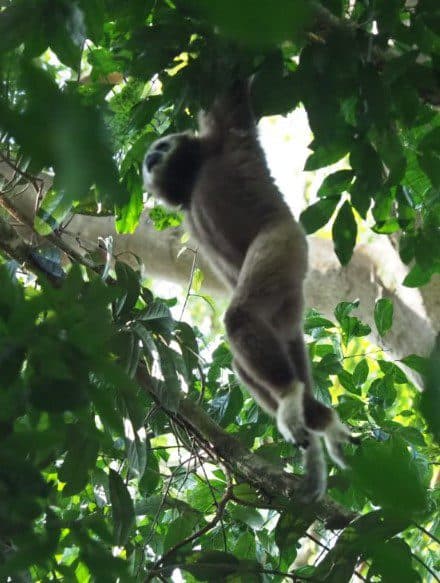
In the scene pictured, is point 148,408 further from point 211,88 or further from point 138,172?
point 211,88

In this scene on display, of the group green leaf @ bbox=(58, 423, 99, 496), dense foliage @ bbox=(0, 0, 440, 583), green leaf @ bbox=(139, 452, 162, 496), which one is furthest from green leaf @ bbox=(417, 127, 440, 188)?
green leaf @ bbox=(139, 452, 162, 496)

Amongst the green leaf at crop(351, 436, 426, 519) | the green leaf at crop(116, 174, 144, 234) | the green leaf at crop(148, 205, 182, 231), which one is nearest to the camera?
the green leaf at crop(351, 436, 426, 519)

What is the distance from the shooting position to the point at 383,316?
4.09 metres

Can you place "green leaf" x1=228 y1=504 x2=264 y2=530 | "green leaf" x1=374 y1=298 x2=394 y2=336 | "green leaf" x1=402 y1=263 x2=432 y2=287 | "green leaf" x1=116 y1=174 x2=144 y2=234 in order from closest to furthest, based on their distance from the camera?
1. "green leaf" x1=402 y1=263 x2=432 y2=287
2. "green leaf" x1=228 y1=504 x2=264 y2=530
3. "green leaf" x1=116 y1=174 x2=144 y2=234
4. "green leaf" x1=374 y1=298 x2=394 y2=336

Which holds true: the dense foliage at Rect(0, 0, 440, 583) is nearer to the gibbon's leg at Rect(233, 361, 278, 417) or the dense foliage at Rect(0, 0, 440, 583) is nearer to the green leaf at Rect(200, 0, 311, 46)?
the green leaf at Rect(200, 0, 311, 46)

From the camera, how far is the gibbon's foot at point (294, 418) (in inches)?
115

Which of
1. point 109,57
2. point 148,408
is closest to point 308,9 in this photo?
point 109,57

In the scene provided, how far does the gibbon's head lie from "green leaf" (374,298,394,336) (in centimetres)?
127

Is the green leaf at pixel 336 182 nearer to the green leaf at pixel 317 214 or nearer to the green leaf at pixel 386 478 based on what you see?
the green leaf at pixel 317 214

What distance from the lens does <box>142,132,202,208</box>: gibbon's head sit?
147 inches

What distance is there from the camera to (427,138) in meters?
2.84

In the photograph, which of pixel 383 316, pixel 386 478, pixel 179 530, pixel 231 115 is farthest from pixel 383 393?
pixel 386 478

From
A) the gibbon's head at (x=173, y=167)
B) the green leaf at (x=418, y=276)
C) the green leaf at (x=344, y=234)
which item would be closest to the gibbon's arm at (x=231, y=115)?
the gibbon's head at (x=173, y=167)

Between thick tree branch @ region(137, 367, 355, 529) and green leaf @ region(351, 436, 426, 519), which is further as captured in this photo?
thick tree branch @ region(137, 367, 355, 529)
